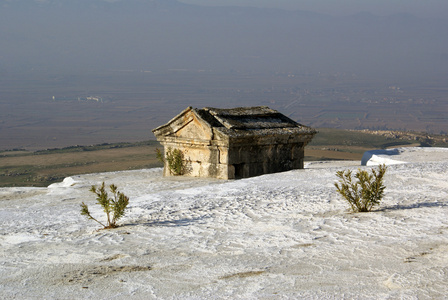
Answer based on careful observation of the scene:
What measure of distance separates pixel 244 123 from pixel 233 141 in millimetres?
922

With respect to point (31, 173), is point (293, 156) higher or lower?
higher

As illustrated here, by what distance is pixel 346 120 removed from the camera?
114 meters

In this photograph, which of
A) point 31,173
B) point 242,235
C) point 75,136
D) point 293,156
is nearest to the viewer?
point 242,235

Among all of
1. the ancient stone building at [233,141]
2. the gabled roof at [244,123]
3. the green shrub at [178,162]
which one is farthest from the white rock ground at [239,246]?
the green shrub at [178,162]

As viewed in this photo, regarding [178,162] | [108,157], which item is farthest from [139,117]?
[178,162]

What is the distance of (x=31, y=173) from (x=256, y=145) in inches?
837

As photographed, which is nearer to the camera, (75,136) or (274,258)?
(274,258)

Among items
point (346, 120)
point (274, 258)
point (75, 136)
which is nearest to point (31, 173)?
point (274, 258)

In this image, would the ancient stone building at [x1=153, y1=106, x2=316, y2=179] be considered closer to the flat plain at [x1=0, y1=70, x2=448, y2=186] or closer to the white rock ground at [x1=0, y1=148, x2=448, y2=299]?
the white rock ground at [x1=0, y1=148, x2=448, y2=299]

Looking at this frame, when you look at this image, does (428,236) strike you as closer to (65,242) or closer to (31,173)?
(65,242)

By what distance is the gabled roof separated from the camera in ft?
40.6

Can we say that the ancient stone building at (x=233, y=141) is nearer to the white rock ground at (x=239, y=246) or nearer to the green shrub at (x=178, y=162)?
the green shrub at (x=178, y=162)

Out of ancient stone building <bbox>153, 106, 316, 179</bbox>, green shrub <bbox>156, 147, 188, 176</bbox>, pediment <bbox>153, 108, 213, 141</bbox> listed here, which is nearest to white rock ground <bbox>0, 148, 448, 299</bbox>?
ancient stone building <bbox>153, 106, 316, 179</bbox>

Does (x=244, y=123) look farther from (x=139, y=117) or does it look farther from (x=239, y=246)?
(x=139, y=117)
